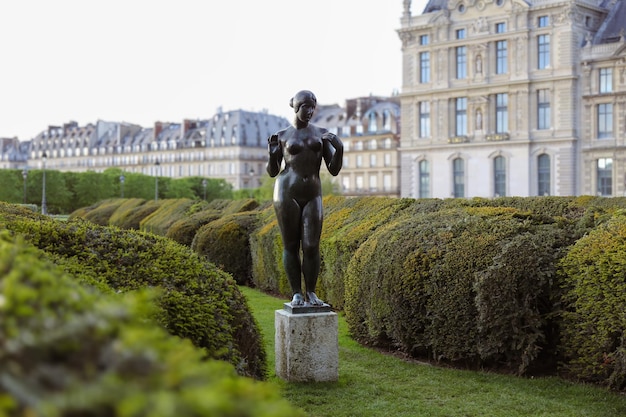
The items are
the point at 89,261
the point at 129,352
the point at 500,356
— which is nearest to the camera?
the point at 129,352

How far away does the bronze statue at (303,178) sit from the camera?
8516 millimetres

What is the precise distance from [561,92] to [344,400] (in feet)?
164

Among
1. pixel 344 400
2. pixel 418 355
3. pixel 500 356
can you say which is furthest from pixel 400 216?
pixel 344 400

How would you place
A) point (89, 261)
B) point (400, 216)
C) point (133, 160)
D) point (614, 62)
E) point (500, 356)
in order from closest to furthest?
point (89, 261) → point (500, 356) → point (400, 216) → point (614, 62) → point (133, 160)

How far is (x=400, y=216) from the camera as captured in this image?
43.4ft

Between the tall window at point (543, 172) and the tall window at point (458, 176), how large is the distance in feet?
19.0

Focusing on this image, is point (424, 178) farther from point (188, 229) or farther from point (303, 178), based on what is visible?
point (303, 178)

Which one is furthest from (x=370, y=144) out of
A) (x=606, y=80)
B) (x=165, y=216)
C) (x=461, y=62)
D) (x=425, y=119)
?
(x=165, y=216)

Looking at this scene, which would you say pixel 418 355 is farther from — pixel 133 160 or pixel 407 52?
pixel 133 160

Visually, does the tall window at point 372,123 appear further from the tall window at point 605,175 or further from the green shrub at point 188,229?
the green shrub at point 188,229

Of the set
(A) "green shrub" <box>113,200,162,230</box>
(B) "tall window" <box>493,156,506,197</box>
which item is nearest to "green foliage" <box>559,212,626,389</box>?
(A) "green shrub" <box>113,200,162,230</box>

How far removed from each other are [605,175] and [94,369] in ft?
182

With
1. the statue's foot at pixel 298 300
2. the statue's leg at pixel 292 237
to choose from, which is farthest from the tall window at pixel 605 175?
the statue's foot at pixel 298 300

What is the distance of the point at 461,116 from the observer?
5912 cm
